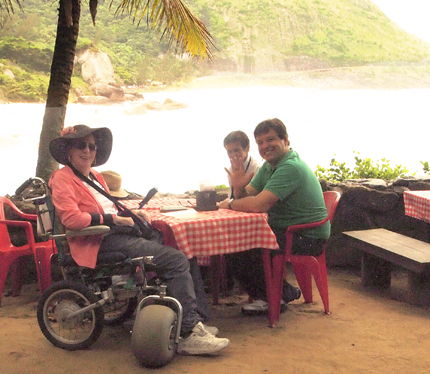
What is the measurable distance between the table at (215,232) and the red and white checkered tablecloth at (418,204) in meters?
1.51

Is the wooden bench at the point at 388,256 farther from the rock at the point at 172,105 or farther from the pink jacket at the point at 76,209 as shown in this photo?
the rock at the point at 172,105

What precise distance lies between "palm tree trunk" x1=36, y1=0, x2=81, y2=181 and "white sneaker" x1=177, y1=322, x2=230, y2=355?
2803 mm

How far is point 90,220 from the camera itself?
286 centimetres

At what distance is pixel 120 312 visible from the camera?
3408mm

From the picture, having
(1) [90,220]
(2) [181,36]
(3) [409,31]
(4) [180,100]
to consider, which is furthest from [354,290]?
(3) [409,31]

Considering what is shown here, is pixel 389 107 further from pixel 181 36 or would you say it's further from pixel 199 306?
pixel 199 306

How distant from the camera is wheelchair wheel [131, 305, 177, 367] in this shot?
2.62 metres

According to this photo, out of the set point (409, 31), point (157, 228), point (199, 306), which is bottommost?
point (199, 306)

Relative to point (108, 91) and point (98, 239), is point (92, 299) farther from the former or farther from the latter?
point (108, 91)

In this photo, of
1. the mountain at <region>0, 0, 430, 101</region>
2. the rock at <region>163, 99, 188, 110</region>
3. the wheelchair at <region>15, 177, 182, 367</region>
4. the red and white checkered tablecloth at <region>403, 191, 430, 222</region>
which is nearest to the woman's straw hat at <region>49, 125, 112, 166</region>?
the wheelchair at <region>15, 177, 182, 367</region>

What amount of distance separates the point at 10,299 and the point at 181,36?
299cm

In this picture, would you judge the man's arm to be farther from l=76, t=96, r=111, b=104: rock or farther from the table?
l=76, t=96, r=111, b=104: rock

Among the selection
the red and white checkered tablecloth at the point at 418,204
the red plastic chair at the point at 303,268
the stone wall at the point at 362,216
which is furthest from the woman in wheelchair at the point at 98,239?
the stone wall at the point at 362,216

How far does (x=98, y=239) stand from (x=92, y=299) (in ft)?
1.05
